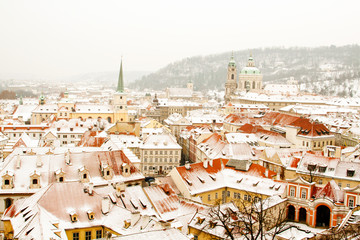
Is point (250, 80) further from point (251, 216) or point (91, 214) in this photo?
point (91, 214)

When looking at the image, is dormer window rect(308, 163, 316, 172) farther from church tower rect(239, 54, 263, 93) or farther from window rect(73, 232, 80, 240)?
church tower rect(239, 54, 263, 93)

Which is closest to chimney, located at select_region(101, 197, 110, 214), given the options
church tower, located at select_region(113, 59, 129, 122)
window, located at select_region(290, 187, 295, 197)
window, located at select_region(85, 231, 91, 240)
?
window, located at select_region(85, 231, 91, 240)

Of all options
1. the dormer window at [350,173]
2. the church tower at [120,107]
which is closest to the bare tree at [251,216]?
the dormer window at [350,173]

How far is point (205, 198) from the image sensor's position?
145 ft

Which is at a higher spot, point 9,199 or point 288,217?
point 9,199

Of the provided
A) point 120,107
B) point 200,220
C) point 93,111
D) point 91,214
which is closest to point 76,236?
point 91,214

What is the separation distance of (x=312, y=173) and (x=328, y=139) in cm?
2634

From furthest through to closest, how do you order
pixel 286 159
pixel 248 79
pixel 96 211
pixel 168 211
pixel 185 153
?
pixel 248 79 < pixel 185 153 < pixel 286 159 < pixel 168 211 < pixel 96 211

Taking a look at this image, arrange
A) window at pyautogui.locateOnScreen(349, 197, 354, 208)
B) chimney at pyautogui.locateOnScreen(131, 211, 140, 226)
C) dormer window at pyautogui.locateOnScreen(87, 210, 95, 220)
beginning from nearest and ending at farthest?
chimney at pyautogui.locateOnScreen(131, 211, 140, 226) < dormer window at pyautogui.locateOnScreen(87, 210, 95, 220) < window at pyautogui.locateOnScreen(349, 197, 354, 208)

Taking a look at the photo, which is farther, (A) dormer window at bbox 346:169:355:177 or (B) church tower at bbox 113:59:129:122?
(B) church tower at bbox 113:59:129:122

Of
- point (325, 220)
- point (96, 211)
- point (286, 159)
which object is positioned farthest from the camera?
point (286, 159)

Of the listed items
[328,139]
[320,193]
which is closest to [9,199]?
[320,193]

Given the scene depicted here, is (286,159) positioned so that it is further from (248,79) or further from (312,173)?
(248,79)

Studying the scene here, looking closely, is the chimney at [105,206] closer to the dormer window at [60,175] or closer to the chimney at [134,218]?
the chimney at [134,218]
